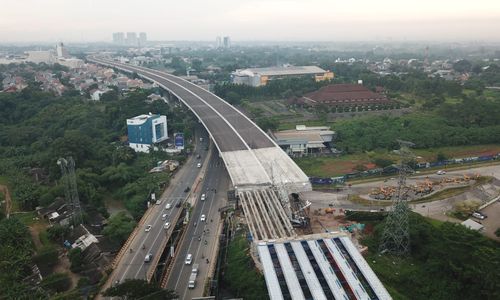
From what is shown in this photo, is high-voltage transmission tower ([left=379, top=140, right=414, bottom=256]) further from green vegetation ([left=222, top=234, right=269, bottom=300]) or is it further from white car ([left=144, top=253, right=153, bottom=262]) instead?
white car ([left=144, top=253, right=153, bottom=262])

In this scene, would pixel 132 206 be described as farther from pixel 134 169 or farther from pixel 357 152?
pixel 357 152

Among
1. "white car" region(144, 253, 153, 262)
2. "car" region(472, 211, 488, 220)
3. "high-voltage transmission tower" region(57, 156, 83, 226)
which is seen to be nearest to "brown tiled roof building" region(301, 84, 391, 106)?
"car" region(472, 211, 488, 220)

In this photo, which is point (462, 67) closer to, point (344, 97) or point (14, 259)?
point (344, 97)

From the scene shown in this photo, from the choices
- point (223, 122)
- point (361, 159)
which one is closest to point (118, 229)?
point (223, 122)

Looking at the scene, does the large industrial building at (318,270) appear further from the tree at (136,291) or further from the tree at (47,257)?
the tree at (47,257)

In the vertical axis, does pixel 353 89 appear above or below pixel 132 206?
above

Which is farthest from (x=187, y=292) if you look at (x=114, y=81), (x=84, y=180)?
(x=114, y=81)
